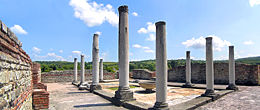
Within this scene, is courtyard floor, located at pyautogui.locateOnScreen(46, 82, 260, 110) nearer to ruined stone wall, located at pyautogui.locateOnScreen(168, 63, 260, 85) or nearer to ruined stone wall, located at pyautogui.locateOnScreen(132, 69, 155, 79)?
ruined stone wall, located at pyautogui.locateOnScreen(168, 63, 260, 85)

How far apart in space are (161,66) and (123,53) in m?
2.35

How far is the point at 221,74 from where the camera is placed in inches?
631

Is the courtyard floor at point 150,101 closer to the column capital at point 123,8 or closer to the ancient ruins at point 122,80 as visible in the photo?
the ancient ruins at point 122,80

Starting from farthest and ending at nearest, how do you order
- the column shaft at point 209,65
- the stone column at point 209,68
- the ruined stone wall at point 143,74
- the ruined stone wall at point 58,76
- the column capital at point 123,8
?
the ruined stone wall at point 143,74
the ruined stone wall at point 58,76
the column shaft at point 209,65
the stone column at point 209,68
the column capital at point 123,8

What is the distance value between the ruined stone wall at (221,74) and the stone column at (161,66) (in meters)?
13.0

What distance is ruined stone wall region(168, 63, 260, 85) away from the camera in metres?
13.8

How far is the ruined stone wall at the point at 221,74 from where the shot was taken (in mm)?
13822

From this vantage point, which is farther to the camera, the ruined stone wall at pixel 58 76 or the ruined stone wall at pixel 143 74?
the ruined stone wall at pixel 143 74

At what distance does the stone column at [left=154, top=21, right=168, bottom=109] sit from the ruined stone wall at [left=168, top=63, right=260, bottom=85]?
12965mm

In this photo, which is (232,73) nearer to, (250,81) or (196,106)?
(250,81)

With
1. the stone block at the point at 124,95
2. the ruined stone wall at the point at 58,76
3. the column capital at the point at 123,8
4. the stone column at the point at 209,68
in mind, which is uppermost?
the column capital at the point at 123,8

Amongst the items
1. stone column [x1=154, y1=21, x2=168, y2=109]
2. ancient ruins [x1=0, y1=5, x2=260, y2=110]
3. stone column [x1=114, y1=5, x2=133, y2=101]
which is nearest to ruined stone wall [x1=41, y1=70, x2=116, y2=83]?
ancient ruins [x1=0, y1=5, x2=260, y2=110]

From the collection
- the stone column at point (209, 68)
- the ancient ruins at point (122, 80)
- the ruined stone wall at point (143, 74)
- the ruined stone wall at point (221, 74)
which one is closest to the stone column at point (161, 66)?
the ancient ruins at point (122, 80)

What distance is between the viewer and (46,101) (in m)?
5.98
